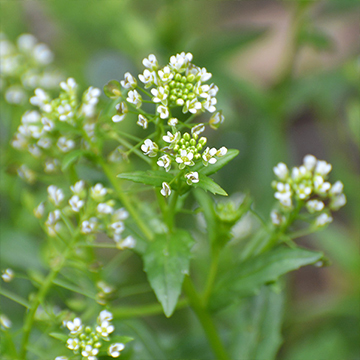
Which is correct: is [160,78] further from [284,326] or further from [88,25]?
[88,25]

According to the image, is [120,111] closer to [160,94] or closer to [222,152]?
[160,94]

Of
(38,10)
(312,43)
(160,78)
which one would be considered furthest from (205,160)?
(38,10)

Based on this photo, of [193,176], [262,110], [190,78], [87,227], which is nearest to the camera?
[193,176]

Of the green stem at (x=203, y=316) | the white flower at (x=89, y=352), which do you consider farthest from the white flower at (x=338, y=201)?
the white flower at (x=89, y=352)

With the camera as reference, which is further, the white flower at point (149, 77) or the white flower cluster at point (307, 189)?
the white flower cluster at point (307, 189)

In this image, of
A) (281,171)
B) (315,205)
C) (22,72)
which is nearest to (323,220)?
(315,205)

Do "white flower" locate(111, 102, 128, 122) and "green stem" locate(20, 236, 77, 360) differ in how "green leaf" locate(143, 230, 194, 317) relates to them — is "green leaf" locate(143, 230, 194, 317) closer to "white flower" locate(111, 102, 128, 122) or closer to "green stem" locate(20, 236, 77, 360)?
"green stem" locate(20, 236, 77, 360)

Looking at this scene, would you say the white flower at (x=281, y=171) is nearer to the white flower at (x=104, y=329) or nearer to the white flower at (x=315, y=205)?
the white flower at (x=315, y=205)

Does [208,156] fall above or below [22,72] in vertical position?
below
